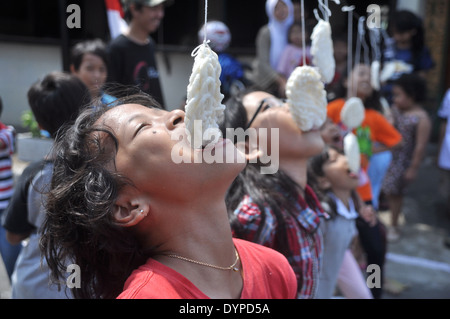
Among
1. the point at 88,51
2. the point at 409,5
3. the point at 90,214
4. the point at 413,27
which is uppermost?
the point at 409,5

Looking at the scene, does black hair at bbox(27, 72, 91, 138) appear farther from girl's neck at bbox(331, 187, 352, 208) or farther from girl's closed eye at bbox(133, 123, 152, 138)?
girl's neck at bbox(331, 187, 352, 208)

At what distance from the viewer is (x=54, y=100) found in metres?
2.11

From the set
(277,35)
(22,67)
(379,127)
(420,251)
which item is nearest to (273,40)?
(277,35)

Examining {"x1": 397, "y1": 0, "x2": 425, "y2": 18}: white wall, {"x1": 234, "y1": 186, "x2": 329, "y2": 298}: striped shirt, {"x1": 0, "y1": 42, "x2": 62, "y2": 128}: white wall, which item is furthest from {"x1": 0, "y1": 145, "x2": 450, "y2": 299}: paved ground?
{"x1": 397, "y1": 0, "x2": 425, "y2": 18}: white wall

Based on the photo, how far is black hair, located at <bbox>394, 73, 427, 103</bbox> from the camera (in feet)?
14.0

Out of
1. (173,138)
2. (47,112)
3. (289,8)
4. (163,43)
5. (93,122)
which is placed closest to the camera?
(173,138)

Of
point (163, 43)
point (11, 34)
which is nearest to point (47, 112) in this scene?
point (163, 43)

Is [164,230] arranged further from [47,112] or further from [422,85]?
[422,85]

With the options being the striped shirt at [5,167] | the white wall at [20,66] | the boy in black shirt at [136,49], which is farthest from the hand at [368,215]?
the white wall at [20,66]

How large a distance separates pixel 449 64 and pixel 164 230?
7.16 m

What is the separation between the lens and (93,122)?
4.28ft

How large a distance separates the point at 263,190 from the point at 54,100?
41.5 inches

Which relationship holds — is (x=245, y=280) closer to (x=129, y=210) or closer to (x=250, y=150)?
(x=129, y=210)

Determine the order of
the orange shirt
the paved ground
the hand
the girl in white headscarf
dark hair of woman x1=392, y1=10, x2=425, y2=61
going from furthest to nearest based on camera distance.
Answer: dark hair of woman x1=392, y1=10, x2=425, y2=61 < the girl in white headscarf < the orange shirt < the paved ground < the hand
